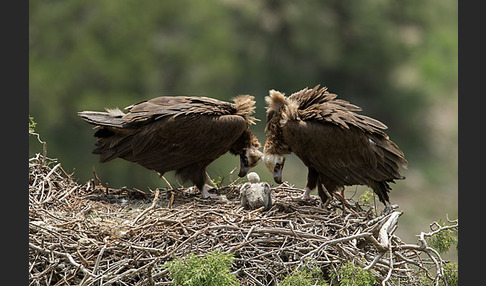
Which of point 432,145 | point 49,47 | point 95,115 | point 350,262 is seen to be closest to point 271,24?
point 432,145

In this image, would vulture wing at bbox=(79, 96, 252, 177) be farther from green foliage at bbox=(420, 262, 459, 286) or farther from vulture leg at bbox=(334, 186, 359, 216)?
green foliage at bbox=(420, 262, 459, 286)

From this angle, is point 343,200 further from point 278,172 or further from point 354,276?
point 354,276

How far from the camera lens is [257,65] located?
20625mm

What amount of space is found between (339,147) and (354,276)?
1.62m

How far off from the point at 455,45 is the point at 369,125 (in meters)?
18.0

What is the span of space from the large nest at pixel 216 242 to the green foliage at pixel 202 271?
20 cm

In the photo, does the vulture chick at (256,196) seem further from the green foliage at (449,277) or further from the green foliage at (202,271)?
the green foliage at (449,277)

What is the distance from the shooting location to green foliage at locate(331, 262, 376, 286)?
5224 mm

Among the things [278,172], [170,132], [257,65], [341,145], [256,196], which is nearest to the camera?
[256,196]

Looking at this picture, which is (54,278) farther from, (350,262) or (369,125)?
(369,125)

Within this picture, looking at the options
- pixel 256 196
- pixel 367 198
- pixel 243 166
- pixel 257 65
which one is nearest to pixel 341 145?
pixel 367 198

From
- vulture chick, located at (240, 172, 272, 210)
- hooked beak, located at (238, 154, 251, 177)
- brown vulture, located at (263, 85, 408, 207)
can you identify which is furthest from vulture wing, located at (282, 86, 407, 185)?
hooked beak, located at (238, 154, 251, 177)

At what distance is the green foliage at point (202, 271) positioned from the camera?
4957 mm

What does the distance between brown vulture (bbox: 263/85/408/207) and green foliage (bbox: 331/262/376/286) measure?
4.49ft
